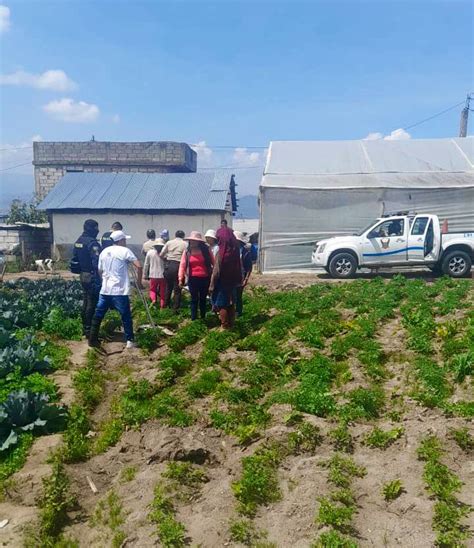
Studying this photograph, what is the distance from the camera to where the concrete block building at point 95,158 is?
36.7 meters

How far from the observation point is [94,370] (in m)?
7.73

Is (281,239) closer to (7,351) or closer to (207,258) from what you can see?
(207,258)

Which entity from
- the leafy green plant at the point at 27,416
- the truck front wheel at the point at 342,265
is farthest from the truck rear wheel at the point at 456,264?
the leafy green plant at the point at 27,416

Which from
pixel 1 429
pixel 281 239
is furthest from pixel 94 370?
pixel 281 239

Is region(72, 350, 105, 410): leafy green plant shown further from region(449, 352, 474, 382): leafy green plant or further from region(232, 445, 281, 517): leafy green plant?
region(449, 352, 474, 382): leafy green plant

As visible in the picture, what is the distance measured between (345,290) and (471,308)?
3.80 metres

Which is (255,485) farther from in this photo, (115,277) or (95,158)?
(95,158)

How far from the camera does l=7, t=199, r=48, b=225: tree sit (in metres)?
30.2

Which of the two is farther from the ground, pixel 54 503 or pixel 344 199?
pixel 344 199

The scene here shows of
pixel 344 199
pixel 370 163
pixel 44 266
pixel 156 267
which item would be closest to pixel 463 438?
pixel 156 267

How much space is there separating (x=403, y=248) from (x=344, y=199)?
166 inches

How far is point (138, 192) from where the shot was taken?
2612 centimetres

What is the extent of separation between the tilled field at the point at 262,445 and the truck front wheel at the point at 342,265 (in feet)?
25.9

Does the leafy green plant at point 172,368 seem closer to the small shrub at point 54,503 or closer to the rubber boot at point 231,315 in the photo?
the rubber boot at point 231,315
